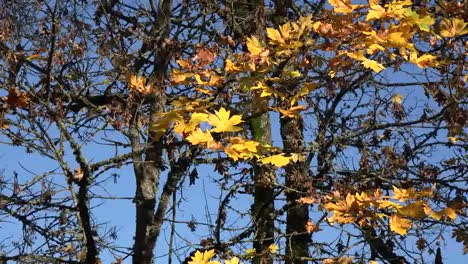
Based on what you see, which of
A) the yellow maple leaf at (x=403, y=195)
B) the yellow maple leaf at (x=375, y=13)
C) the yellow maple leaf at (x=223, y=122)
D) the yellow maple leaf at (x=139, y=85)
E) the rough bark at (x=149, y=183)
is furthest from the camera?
the rough bark at (x=149, y=183)

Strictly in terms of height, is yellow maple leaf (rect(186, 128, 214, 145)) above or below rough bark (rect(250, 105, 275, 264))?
below

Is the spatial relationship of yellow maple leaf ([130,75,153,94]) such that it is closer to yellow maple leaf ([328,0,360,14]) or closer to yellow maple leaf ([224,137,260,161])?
yellow maple leaf ([224,137,260,161])

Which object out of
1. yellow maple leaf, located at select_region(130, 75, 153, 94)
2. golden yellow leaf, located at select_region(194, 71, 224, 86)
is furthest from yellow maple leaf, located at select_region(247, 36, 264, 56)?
yellow maple leaf, located at select_region(130, 75, 153, 94)

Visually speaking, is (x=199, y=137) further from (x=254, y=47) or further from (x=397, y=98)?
(x=397, y=98)

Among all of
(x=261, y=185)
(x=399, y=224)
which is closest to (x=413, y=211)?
(x=399, y=224)

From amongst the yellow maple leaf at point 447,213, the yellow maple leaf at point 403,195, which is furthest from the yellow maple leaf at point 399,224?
the yellow maple leaf at point 403,195

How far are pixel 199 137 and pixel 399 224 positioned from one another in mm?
1577

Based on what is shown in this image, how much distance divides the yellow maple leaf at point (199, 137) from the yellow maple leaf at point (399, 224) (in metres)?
1.48

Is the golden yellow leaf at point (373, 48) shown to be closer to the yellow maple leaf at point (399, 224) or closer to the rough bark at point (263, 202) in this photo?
the yellow maple leaf at point (399, 224)

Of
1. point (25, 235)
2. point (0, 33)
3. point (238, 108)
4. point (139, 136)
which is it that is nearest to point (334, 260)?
point (238, 108)

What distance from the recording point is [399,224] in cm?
441

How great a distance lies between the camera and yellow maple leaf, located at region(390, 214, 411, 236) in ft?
14.3

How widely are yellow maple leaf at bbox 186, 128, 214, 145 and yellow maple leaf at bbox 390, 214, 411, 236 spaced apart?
4.85 feet

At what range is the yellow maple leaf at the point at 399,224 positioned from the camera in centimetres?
435
